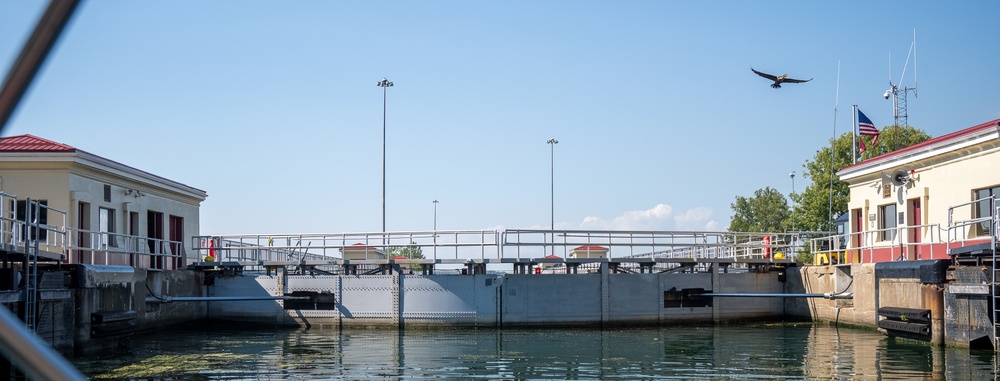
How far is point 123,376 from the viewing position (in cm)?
1708

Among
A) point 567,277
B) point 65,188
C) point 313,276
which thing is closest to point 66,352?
point 65,188

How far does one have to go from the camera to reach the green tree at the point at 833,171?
A: 5784 centimetres

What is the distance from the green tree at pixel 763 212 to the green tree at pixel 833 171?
2028 cm

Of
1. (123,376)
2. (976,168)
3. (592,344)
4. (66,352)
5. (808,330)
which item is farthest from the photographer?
(808,330)

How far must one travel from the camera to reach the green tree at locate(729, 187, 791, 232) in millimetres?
82688

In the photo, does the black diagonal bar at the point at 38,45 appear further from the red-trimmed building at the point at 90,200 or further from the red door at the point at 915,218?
the red door at the point at 915,218

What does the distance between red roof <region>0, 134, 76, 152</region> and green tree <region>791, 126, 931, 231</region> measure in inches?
1706

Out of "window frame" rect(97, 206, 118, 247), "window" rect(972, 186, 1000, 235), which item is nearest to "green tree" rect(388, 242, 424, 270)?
"window frame" rect(97, 206, 118, 247)

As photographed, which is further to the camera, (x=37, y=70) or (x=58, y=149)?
(x=58, y=149)

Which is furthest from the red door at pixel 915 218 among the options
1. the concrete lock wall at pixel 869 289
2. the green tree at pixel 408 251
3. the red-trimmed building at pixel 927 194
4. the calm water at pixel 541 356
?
the green tree at pixel 408 251

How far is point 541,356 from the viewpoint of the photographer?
20781 mm

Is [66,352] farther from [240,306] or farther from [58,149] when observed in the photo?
[240,306]

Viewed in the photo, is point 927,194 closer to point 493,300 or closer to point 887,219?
point 887,219

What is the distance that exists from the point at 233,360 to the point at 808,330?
16525mm
